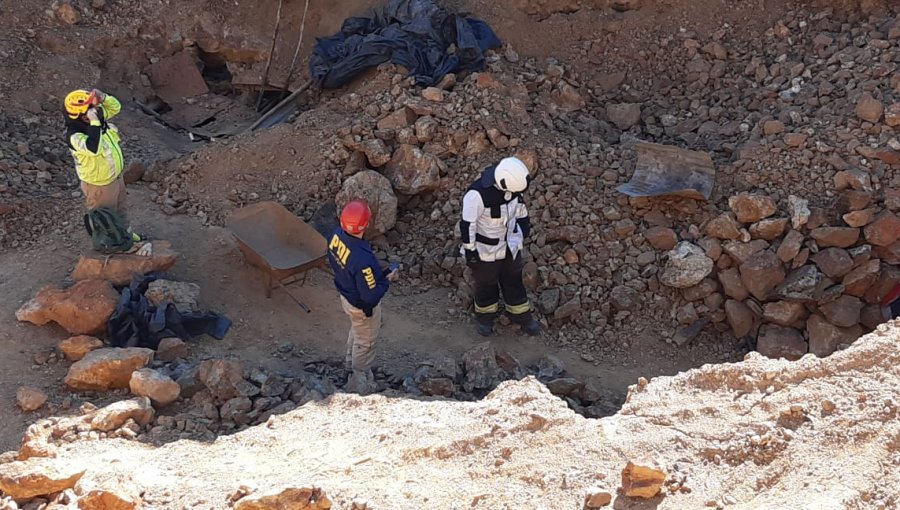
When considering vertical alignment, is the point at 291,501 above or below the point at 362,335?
above

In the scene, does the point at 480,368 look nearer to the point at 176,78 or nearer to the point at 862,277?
the point at 862,277

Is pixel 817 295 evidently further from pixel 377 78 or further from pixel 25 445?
pixel 25 445

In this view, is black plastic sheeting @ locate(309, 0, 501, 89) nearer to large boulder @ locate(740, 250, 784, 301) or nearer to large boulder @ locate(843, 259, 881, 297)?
large boulder @ locate(740, 250, 784, 301)

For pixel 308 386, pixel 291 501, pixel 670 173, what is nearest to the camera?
pixel 291 501

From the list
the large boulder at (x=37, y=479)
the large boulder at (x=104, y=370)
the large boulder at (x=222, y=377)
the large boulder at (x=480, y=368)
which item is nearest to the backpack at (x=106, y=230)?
the large boulder at (x=104, y=370)

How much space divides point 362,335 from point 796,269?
149 inches

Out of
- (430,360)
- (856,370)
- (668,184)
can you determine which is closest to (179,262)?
(430,360)

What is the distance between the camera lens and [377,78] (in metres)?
8.30

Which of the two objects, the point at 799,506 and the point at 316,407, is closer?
the point at 799,506

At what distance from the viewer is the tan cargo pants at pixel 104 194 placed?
6.68 m

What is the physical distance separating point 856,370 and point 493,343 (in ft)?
10.7

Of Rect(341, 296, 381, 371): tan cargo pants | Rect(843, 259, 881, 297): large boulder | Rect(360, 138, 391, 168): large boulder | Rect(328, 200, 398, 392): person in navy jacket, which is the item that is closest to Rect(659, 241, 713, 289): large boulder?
Rect(843, 259, 881, 297): large boulder

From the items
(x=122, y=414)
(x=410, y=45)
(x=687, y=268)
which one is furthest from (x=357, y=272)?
(x=410, y=45)

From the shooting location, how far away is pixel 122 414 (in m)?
5.04
